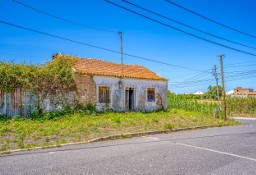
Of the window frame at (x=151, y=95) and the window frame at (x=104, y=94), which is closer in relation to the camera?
the window frame at (x=104, y=94)

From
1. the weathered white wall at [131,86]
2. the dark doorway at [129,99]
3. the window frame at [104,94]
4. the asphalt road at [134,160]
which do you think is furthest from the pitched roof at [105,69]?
the asphalt road at [134,160]

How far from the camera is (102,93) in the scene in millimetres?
18688

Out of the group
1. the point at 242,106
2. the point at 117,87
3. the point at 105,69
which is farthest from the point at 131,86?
the point at 242,106

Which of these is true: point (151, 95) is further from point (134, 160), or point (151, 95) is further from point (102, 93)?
point (134, 160)

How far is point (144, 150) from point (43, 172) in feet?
11.7

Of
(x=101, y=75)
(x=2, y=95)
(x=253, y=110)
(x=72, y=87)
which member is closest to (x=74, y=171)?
(x=2, y=95)

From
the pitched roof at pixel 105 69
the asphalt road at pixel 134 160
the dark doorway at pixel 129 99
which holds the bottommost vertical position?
the asphalt road at pixel 134 160

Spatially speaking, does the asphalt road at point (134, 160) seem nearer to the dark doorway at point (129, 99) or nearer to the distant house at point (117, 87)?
the distant house at point (117, 87)

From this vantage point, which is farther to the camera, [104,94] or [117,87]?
[117,87]

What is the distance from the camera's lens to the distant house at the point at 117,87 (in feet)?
58.5

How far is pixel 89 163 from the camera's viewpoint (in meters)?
5.91

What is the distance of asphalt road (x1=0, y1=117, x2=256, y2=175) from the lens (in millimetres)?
5426

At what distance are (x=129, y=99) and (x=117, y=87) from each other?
211 cm

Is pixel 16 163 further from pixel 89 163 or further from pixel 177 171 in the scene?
pixel 177 171
